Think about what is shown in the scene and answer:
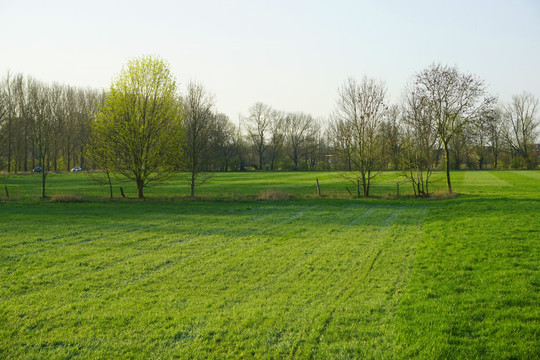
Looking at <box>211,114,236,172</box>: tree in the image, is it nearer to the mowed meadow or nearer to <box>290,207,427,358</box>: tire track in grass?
the mowed meadow

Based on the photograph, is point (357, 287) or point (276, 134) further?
point (276, 134)

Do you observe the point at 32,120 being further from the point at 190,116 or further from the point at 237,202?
the point at 237,202

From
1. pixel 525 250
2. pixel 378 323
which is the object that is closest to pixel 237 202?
pixel 525 250

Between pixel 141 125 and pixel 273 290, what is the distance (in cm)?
2270

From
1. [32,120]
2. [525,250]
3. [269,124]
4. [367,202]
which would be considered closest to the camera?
[525,250]

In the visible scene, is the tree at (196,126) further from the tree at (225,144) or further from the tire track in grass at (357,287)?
the tree at (225,144)

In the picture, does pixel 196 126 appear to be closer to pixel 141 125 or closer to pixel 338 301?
pixel 141 125

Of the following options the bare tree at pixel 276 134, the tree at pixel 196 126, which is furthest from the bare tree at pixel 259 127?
the tree at pixel 196 126

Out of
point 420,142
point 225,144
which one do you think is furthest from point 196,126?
point 225,144

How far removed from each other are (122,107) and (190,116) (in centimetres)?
473

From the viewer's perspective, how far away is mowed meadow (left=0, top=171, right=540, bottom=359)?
19.6 ft

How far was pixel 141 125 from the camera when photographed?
28297 mm

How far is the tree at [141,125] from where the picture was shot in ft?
91.9

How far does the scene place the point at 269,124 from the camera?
109m
